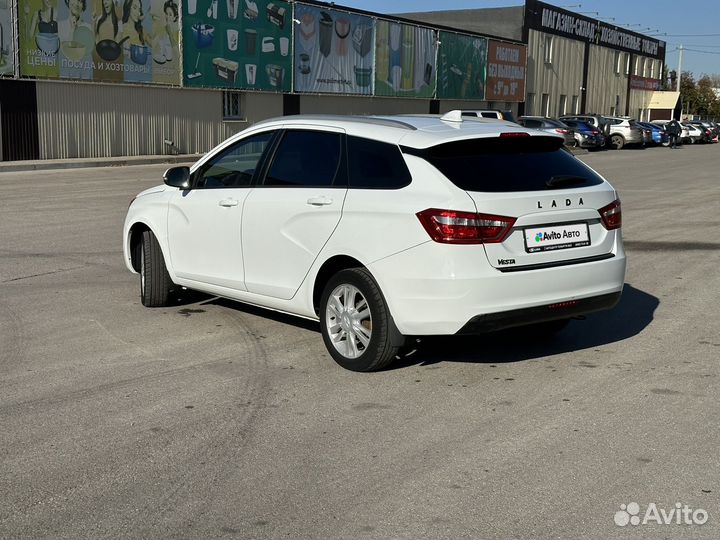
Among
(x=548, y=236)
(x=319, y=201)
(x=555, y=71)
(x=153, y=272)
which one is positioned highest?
(x=555, y=71)

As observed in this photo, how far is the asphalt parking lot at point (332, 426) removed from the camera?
12.9 feet

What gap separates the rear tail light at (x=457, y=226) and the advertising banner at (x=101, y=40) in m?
23.1

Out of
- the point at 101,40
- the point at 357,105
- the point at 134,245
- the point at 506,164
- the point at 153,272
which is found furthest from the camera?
the point at 357,105

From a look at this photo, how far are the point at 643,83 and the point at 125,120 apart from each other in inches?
2466

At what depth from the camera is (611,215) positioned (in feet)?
20.7

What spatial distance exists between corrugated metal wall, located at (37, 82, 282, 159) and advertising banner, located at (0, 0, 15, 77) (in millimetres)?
1116

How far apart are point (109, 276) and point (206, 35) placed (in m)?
24.1

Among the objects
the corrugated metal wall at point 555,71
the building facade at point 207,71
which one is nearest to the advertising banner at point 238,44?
the building facade at point 207,71

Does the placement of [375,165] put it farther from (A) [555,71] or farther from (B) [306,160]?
(A) [555,71]

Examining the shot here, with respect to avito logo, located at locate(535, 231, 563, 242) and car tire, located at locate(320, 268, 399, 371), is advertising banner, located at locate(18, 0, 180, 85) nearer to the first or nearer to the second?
car tire, located at locate(320, 268, 399, 371)

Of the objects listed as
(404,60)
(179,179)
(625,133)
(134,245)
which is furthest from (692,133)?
(179,179)

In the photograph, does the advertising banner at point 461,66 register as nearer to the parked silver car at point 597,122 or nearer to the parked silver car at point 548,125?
the parked silver car at point 597,122

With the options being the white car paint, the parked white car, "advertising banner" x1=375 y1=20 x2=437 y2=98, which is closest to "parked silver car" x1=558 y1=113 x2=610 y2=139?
"advertising banner" x1=375 y1=20 x2=437 y2=98

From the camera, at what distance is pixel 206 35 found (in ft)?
104
